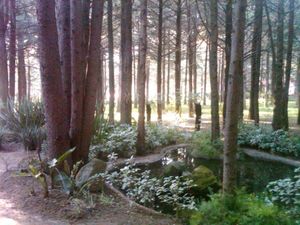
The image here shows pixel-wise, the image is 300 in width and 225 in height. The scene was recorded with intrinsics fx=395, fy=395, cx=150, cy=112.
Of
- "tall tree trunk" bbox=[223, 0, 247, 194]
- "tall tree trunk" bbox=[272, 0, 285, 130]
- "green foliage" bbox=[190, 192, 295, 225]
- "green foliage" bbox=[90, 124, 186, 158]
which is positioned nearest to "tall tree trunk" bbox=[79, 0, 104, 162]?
"green foliage" bbox=[90, 124, 186, 158]

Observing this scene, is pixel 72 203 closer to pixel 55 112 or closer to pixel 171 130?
pixel 55 112

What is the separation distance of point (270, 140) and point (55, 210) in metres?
9.45

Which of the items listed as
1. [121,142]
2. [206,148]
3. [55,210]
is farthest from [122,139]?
[55,210]

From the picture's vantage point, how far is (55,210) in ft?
19.1

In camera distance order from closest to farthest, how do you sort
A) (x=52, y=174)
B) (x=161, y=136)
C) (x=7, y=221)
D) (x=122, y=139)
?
1. (x=7, y=221)
2. (x=52, y=174)
3. (x=122, y=139)
4. (x=161, y=136)

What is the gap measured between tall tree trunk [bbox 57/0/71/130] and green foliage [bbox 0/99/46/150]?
2449 millimetres

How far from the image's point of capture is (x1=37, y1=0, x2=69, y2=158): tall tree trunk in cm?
677

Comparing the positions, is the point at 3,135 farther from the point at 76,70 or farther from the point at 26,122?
the point at 76,70

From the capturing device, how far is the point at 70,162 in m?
7.54

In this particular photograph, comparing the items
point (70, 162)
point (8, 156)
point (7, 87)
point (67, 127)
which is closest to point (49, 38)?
point (67, 127)

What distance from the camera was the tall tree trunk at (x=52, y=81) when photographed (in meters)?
6.77

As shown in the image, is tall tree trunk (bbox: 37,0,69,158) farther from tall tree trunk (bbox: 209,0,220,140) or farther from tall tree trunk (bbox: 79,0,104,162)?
tall tree trunk (bbox: 209,0,220,140)

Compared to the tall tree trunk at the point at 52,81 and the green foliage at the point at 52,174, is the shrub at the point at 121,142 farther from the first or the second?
the green foliage at the point at 52,174

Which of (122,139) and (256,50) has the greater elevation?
(256,50)
